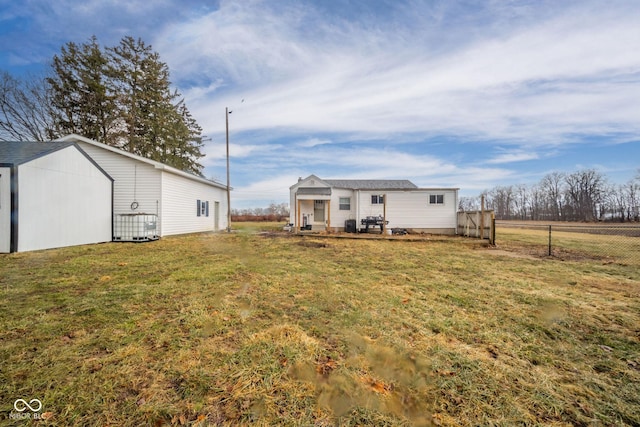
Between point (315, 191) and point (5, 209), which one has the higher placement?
point (315, 191)

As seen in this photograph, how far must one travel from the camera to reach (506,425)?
1648 millimetres

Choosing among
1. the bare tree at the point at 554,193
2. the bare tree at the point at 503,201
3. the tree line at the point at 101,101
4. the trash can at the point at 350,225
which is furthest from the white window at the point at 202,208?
the bare tree at the point at 554,193

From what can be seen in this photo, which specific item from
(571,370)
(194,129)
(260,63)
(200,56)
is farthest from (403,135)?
(571,370)

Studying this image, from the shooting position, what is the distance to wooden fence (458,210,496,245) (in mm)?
11484

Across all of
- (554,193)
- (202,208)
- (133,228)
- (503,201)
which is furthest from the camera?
(503,201)

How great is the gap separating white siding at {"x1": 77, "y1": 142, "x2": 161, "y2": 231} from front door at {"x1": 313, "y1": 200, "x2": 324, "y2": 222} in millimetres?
10153

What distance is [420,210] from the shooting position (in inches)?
661

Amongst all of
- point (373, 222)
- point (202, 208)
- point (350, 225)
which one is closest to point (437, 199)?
point (373, 222)

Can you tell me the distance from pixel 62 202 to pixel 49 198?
447 millimetres

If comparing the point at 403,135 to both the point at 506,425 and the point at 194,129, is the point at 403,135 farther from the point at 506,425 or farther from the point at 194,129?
the point at 506,425

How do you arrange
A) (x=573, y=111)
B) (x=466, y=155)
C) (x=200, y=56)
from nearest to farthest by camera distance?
(x=200, y=56) → (x=573, y=111) → (x=466, y=155)

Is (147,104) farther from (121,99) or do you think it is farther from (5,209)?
(5,209)

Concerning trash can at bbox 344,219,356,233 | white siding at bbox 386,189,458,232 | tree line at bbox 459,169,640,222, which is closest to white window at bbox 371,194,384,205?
white siding at bbox 386,189,458,232

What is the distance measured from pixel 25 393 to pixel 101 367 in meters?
0.43
